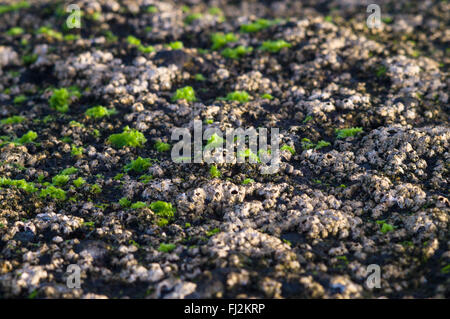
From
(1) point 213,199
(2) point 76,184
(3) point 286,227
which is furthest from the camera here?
(2) point 76,184

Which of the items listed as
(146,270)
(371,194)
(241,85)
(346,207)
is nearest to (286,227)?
(346,207)

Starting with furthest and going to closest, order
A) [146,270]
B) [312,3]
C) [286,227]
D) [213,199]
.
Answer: [312,3] < [213,199] < [286,227] < [146,270]

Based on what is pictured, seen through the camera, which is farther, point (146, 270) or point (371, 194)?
point (371, 194)

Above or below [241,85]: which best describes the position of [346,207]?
→ below
